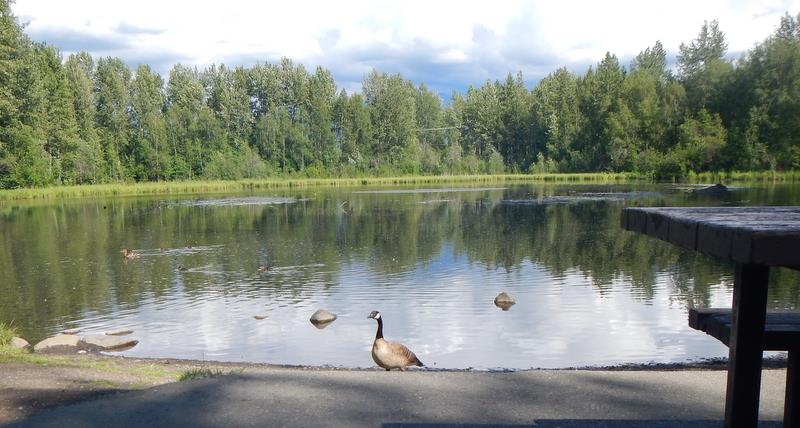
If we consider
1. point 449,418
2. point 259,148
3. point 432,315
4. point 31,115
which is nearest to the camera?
point 449,418

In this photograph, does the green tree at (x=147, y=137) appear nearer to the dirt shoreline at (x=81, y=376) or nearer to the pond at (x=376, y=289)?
the pond at (x=376, y=289)

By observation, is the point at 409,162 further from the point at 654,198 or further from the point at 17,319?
the point at 17,319

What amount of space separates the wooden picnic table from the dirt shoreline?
5.28m

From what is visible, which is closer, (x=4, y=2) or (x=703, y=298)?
(x=703, y=298)

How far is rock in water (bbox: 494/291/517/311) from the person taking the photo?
1422 centimetres

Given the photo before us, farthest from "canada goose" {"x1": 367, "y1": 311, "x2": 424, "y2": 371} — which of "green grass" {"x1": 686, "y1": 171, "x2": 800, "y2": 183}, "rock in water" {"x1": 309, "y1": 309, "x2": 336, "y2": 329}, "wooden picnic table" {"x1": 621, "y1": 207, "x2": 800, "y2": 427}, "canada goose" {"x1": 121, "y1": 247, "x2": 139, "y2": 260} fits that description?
"green grass" {"x1": 686, "y1": 171, "x2": 800, "y2": 183}

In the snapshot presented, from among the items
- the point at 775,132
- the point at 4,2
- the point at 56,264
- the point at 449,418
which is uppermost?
the point at 4,2

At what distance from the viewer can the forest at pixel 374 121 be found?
201 feet

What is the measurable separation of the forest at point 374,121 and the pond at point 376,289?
104ft

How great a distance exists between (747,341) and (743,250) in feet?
2.94

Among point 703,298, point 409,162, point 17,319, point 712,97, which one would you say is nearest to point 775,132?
point 712,97

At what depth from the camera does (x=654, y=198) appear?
138 ft

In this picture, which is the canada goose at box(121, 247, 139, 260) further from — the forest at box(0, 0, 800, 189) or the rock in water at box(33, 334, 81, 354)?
the forest at box(0, 0, 800, 189)

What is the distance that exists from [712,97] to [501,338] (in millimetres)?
65229
